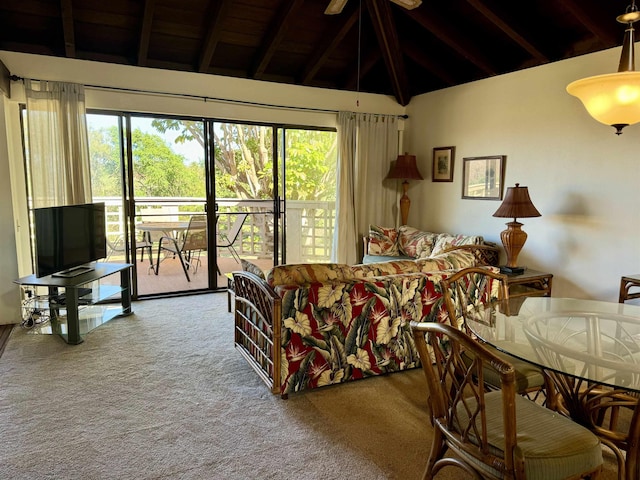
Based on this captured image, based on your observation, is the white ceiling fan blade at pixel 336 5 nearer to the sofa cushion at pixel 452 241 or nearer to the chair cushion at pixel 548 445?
the sofa cushion at pixel 452 241

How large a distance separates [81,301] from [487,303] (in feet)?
11.1

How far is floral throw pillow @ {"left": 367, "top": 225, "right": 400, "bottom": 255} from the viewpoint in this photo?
5562 millimetres

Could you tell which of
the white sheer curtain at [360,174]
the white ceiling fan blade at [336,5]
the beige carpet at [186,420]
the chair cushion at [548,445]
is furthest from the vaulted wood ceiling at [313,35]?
the chair cushion at [548,445]

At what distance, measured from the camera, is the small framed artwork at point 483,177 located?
4824 millimetres

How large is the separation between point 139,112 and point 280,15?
1.79 m

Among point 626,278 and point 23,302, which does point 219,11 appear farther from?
point 626,278

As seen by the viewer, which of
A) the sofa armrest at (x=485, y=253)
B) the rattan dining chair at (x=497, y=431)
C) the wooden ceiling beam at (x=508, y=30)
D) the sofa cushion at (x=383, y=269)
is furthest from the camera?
the sofa armrest at (x=485, y=253)

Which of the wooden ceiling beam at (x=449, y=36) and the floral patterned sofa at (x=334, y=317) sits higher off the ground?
the wooden ceiling beam at (x=449, y=36)

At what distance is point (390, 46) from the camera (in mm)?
5047

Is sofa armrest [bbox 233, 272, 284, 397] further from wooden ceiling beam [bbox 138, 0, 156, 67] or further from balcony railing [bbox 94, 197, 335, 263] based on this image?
wooden ceiling beam [bbox 138, 0, 156, 67]

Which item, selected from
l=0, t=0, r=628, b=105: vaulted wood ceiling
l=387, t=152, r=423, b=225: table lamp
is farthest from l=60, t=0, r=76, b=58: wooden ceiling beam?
l=387, t=152, r=423, b=225: table lamp

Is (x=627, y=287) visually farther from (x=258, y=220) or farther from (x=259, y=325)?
(x=258, y=220)

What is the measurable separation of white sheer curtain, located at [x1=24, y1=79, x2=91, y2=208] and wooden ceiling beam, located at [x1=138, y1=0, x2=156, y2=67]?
2.25 feet

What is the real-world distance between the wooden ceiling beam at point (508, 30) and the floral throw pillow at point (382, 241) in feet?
8.09
